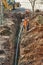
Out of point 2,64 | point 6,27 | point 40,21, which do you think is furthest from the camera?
point 40,21

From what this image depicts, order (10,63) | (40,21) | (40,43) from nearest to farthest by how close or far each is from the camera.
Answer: (10,63) < (40,43) < (40,21)

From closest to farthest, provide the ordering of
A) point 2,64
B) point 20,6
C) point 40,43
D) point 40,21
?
point 2,64 < point 40,43 < point 40,21 < point 20,6

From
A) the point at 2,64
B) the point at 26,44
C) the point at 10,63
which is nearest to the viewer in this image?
the point at 2,64

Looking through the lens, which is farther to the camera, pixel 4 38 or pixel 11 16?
pixel 11 16

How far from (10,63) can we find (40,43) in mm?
2348

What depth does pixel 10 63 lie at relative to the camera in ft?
53.2

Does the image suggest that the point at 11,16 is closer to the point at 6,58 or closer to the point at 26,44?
the point at 26,44

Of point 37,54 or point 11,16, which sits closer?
point 37,54

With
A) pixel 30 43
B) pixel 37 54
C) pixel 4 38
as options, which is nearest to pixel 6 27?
pixel 4 38

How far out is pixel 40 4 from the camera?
41938 millimetres

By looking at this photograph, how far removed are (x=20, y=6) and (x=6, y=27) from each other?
18169 mm

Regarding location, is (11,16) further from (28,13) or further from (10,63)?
(10,63)

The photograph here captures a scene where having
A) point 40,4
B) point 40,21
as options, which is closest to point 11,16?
point 40,21

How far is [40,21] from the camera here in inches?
1027
